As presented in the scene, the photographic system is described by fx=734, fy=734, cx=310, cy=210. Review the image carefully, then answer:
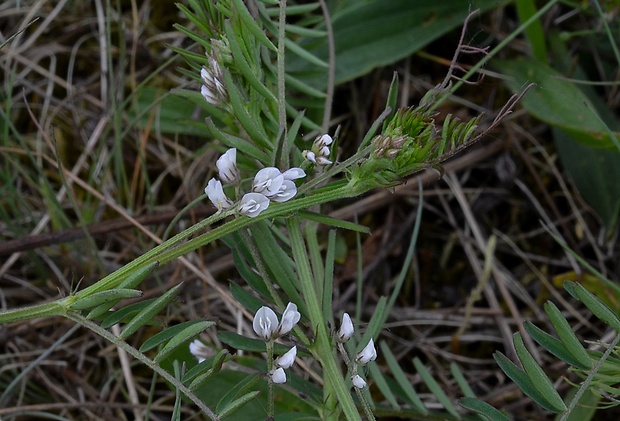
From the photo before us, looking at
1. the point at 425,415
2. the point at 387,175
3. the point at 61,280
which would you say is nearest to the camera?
the point at 387,175

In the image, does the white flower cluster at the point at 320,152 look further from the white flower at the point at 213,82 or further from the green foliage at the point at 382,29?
the green foliage at the point at 382,29

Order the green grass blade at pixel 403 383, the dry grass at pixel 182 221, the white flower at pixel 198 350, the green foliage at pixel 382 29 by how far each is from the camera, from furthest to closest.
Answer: the green foliage at pixel 382 29
the dry grass at pixel 182 221
the green grass blade at pixel 403 383
the white flower at pixel 198 350

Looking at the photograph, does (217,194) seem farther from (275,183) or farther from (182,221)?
(182,221)

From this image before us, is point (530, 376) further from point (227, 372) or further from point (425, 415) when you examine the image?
point (227, 372)

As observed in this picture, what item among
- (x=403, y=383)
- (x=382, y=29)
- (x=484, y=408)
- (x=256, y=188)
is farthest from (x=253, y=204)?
(x=382, y=29)

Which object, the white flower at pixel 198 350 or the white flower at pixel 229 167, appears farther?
the white flower at pixel 198 350

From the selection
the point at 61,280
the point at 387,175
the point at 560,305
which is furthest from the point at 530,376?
the point at 61,280

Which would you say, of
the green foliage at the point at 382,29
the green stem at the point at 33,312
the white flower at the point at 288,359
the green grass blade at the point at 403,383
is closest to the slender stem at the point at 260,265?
the white flower at the point at 288,359
